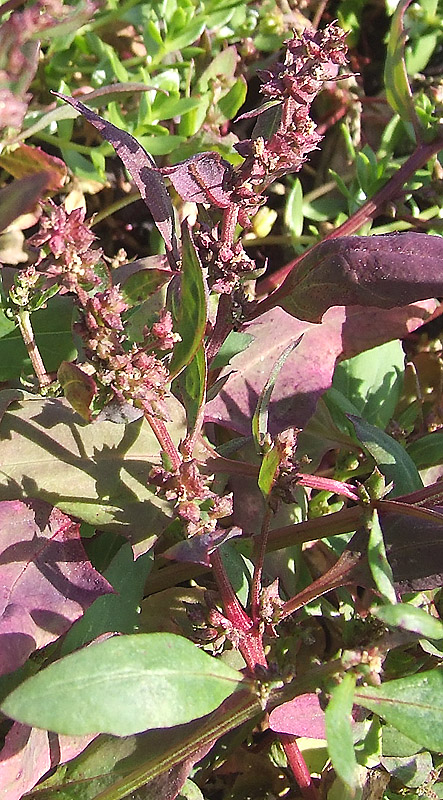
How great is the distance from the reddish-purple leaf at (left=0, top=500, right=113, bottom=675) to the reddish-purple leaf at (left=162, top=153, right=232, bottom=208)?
582mm

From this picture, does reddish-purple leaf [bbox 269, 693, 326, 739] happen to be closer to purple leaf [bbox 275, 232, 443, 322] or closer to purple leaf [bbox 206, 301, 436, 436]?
purple leaf [bbox 206, 301, 436, 436]

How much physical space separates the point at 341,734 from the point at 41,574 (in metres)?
0.61

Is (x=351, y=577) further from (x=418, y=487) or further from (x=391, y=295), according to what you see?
(x=391, y=295)

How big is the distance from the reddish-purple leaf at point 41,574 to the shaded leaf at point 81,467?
0.12ft

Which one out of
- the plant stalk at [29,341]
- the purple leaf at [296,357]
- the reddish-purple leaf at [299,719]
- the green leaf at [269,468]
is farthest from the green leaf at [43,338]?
the reddish-purple leaf at [299,719]

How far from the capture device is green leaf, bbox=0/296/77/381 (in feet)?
5.25

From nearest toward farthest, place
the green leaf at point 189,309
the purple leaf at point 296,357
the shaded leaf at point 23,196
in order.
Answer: the shaded leaf at point 23,196
the green leaf at point 189,309
the purple leaf at point 296,357

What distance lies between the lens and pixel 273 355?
1689 millimetres

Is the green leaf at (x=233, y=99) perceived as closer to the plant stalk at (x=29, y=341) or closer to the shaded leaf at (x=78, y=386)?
the plant stalk at (x=29, y=341)

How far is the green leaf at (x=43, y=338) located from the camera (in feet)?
5.25

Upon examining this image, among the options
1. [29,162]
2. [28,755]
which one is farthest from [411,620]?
[29,162]

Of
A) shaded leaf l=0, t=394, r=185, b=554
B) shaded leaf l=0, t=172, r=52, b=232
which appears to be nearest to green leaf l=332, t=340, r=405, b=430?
shaded leaf l=0, t=394, r=185, b=554

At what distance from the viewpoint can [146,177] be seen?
4.19 feet

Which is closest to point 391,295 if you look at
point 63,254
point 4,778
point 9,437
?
point 63,254
